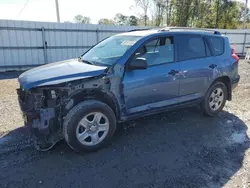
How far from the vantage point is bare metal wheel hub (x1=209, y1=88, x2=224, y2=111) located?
490 centimetres

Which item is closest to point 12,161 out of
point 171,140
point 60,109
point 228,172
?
point 60,109

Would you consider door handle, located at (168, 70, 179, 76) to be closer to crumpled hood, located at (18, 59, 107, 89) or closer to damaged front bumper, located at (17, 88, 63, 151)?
crumpled hood, located at (18, 59, 107, 89)

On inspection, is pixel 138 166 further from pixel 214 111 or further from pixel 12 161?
pixel 214 111

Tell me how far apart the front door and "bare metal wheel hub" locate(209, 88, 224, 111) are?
1.09 metres

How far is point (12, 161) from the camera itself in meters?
3.25

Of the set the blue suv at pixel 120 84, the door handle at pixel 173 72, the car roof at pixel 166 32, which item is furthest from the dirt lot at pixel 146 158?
the car roof at pixel 166 32

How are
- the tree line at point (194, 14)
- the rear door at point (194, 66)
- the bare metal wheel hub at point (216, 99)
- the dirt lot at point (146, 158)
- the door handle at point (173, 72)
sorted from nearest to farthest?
the dirt lot at point (146, 158) < the door handle at point (173, 72) < the rear door at point (194, 66) < the bare metal wheel hub at point (216, 99) < the tree line at point (194, 14)

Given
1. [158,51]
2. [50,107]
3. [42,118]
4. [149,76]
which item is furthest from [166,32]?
[42,118]

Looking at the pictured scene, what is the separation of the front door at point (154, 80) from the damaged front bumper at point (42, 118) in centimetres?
113

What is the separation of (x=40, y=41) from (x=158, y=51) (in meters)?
8.80

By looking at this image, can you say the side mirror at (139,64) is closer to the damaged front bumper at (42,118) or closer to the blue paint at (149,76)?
the blue paint at (149,76)

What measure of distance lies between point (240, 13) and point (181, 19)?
35.4ft

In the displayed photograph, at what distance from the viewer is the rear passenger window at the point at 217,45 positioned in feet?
15.7

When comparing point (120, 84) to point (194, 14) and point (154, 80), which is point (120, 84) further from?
point (194, 14)
